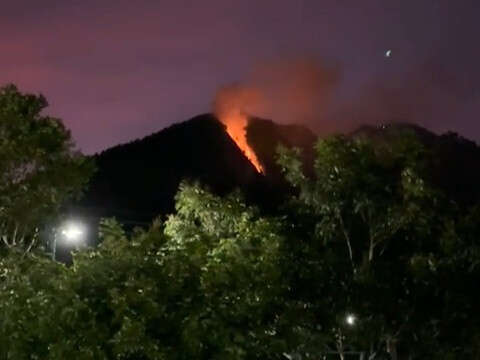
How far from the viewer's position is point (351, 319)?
11.8 m

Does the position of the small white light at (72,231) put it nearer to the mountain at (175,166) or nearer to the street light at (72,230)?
the street light at (72,230)

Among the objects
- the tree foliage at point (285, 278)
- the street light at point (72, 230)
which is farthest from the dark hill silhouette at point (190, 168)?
the street light at point (72, 230)

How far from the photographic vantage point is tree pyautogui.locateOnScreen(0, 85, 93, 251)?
10742 millimetres

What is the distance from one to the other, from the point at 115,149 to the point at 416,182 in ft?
124

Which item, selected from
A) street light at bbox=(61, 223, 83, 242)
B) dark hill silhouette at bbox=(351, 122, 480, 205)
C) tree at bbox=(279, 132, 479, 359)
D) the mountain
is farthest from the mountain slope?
tree at bbox=(279, 132, 479, 359)

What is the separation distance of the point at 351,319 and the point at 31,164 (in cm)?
488

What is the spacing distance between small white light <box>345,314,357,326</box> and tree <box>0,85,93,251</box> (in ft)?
13.5

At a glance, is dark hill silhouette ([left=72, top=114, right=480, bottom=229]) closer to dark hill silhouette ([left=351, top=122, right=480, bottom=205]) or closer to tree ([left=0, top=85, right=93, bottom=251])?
dark hill silhouette ([left=351, top=122, right=480, bottom=205])

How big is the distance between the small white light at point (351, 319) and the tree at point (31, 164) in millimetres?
4113

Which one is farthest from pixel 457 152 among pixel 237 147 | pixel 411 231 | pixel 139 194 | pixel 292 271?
pixel 237 147

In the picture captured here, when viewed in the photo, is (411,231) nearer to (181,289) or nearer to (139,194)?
(181,289)

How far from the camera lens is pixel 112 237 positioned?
422 inches

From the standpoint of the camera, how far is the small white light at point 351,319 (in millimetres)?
11742

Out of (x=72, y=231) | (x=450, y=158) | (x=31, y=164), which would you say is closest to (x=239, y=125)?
(x=450, y=158)
